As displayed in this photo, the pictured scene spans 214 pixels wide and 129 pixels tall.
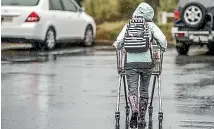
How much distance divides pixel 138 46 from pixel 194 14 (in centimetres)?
970

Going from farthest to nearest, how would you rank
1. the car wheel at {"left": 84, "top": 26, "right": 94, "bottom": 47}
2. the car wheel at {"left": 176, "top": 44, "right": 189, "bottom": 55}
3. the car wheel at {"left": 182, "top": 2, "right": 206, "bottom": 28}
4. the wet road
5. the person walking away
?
the car wheel at {"left": 84, "top": 26, "right": 94, "bottom": 47} → the car wheel at {"left": 176, "top": 44, "right": 189, "bottom": 55} → the car wheel at {"left": 182, "top": 2, "right": 206, "bottom": 28} → the wet road → the person walking away

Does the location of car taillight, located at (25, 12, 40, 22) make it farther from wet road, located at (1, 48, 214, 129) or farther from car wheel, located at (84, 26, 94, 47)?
car wheel, located at (84, 26, 94, 47)

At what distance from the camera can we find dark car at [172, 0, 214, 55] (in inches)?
690

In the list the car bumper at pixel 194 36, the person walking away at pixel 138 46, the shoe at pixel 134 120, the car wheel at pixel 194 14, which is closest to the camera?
the person walking away at pixel 138 46

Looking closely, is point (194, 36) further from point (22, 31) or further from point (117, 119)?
point (117, 119)

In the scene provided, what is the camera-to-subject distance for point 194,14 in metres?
17.5

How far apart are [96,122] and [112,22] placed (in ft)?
57.8

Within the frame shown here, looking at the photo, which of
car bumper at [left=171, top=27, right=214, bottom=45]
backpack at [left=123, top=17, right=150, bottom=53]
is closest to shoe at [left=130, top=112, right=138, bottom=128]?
backpack at [left=123, top=17, right=150, bottom=53]

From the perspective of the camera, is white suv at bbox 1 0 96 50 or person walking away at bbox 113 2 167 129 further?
white suv at bbox 1 0 96 50

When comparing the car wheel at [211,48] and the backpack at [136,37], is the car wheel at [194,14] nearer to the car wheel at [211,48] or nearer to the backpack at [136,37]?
the car wheel at [211,48]

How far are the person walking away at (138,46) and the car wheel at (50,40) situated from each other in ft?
38.3

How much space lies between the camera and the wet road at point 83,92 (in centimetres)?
884

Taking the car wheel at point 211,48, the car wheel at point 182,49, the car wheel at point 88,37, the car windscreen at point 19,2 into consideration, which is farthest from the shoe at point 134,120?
the car wheel at point 88,37

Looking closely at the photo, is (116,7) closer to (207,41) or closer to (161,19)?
(161,19)
